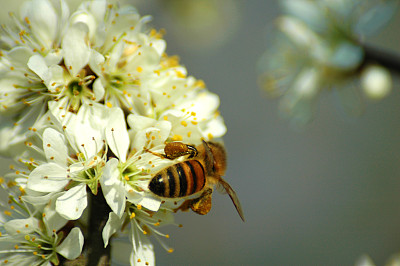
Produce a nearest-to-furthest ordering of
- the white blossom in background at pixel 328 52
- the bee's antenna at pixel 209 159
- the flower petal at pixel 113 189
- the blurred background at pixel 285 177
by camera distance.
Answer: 1. the flower petal at pixel 113 189
2. the bee's antenna at pixel 209 159
3. the white blossom in background at pixel 328 52
4. the blurred background at pixel 285 177

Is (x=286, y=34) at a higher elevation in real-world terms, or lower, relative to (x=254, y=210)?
higher

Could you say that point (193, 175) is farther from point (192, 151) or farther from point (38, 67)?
point (38, 67)

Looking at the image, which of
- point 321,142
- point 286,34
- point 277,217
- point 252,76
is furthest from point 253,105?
point 286,34

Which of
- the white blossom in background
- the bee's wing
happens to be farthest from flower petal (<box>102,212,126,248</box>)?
the white blossom in background

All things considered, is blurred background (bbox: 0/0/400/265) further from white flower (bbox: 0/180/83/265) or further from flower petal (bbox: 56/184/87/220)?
flower petal (bbox: 56/184/87/220)

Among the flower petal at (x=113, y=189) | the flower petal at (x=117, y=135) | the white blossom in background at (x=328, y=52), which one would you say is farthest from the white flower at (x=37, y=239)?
the white blossom in background at (x=328, y=52)

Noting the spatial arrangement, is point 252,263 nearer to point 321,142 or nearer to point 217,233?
point 217,233

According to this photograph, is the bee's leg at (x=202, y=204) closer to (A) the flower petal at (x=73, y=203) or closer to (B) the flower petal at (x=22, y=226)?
(A) the flower petal at (x=73, y=203)
